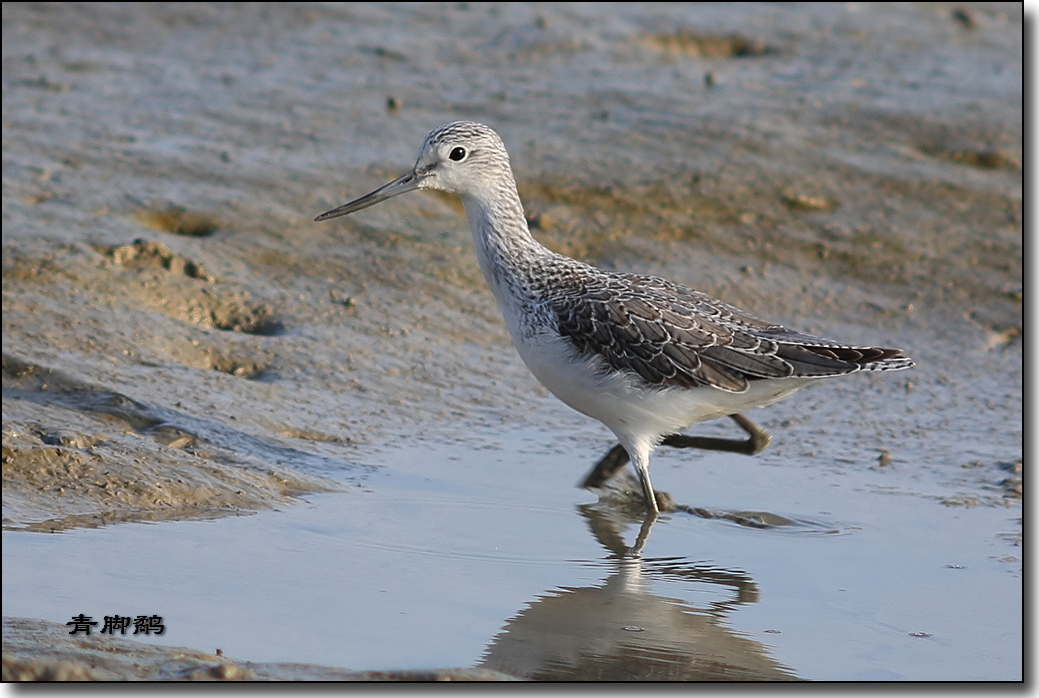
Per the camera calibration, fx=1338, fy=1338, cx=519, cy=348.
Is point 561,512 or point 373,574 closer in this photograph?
point 373,574

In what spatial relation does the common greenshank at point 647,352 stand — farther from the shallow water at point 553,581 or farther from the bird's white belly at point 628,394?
the shallow water at point 553,581

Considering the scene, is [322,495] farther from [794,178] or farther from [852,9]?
[852,9]

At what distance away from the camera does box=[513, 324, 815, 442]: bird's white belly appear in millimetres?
6441

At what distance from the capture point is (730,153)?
10.7 m

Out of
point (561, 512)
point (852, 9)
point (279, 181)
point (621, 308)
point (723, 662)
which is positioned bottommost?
point (723, 662)

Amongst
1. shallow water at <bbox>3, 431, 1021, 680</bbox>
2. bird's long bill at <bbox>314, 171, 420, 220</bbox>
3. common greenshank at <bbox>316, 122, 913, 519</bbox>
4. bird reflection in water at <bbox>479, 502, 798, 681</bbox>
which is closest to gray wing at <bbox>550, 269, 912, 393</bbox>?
common greenshank at <bbox>316, 122, 913, 519</bbox>

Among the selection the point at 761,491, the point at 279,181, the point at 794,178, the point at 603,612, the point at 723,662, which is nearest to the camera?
the point at 723,662

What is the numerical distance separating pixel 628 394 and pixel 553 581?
3.87ft

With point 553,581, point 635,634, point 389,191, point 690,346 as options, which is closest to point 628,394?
point 690,346

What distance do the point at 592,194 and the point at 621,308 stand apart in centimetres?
379

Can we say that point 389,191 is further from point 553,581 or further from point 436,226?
point 553,581

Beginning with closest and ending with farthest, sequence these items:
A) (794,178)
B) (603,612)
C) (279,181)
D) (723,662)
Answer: (723,662), (603,612), (279,181), (794,178)

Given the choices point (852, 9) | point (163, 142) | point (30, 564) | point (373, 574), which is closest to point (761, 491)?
point (373, 574)

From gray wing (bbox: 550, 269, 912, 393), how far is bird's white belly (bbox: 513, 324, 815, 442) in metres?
0.06
